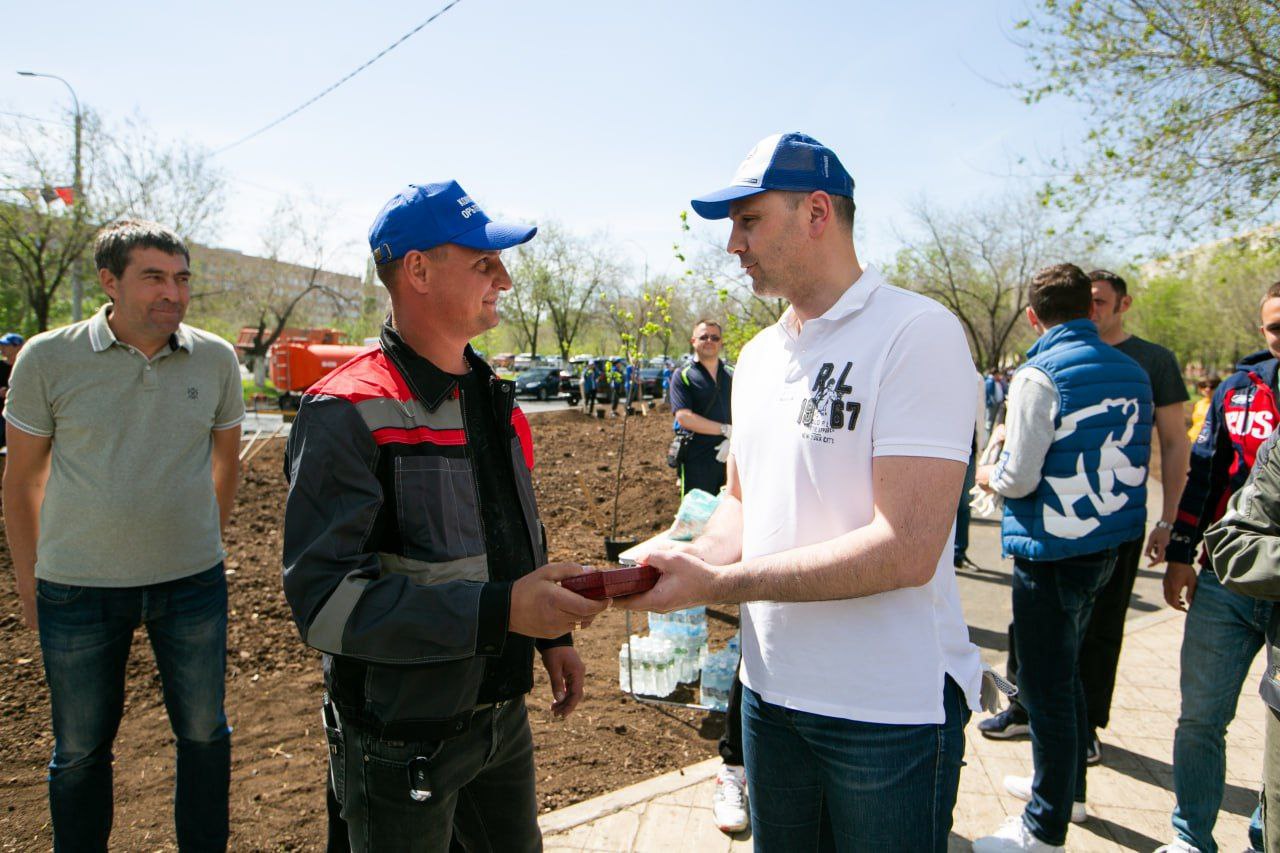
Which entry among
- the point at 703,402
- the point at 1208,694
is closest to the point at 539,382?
the point at 703,402

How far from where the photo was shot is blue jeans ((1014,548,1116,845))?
268 centimetres

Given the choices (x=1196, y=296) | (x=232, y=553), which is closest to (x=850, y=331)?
(x=232, y=553)

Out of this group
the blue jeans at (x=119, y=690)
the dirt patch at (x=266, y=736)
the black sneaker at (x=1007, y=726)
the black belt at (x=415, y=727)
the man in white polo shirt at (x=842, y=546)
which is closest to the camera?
the man in white polo shirt at (x=842, y=546)

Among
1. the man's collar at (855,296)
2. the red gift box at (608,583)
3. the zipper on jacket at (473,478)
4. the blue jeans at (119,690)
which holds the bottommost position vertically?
the blue jeans at (119,690)

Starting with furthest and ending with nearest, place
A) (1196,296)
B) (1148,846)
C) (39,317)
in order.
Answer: (1196,296), (39,317), (1148,846)

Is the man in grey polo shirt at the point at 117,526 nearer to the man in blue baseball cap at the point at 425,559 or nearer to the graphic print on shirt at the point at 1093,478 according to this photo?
the man in blue baseball cap at the point at 425,559

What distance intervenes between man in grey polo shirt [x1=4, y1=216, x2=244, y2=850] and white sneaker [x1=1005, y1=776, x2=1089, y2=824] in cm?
317

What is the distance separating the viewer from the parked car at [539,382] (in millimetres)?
35531

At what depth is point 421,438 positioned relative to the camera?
5.49ft

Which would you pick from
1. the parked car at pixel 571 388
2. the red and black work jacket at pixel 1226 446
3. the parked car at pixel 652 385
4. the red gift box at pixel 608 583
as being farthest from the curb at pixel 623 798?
the parked car at pixel 652 385

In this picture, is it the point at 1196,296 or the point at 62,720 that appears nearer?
the point at 62,720

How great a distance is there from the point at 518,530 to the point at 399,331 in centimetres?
57

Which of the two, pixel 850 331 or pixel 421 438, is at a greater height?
pixel 850 331

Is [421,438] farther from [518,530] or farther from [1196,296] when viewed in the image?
[1196,296]
